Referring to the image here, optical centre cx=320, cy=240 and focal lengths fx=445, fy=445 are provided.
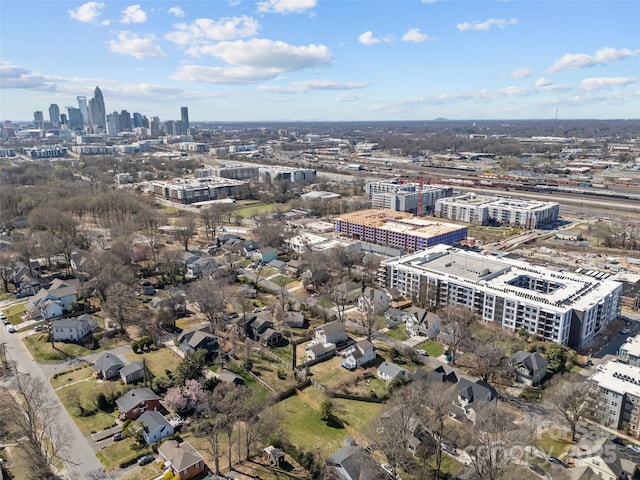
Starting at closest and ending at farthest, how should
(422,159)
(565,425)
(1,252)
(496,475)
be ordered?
(496,475)
(565,425)
(1,252)
(422,159)

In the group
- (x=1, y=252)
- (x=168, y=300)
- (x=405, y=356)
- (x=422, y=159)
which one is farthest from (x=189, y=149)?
(x=405, y=356)

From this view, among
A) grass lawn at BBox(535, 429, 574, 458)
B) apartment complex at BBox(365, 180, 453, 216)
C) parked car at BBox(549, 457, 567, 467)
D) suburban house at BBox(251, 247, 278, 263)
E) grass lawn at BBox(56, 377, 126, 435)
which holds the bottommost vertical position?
grass lawn at BBox(535, 429, 574, 458)

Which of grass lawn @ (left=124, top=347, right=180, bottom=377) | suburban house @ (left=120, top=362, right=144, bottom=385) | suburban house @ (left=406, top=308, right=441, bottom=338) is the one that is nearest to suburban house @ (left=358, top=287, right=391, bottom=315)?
suburban house @ (left=406, top=308, right=441, bottom=338)

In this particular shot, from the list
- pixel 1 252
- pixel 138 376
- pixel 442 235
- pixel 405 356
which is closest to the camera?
pixel 138 376

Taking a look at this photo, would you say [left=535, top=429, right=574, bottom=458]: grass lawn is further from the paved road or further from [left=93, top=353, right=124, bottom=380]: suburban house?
[left=93, top=353, right=124, bottom=380]: suburban house

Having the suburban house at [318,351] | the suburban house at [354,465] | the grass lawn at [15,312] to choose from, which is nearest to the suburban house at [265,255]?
the suburban house at [318,351]

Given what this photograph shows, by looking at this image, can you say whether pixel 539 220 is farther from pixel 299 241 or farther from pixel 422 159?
pixel 422 159

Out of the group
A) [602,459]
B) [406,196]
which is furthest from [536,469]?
[406,196]
